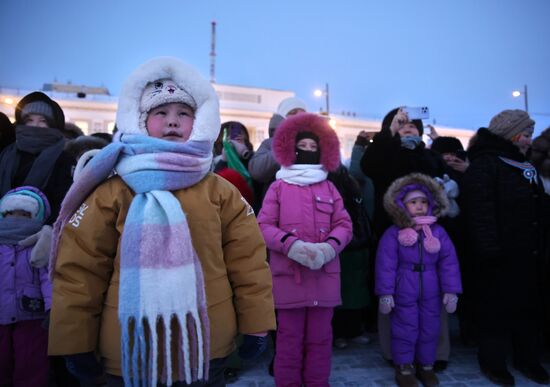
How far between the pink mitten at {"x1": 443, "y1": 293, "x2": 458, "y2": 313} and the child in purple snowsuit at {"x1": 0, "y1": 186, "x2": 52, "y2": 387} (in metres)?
3.20

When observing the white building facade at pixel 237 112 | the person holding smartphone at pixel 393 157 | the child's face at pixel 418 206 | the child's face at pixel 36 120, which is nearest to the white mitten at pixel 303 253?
the child's face at pixel 418 206

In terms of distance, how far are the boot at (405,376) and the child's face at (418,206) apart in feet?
4.45

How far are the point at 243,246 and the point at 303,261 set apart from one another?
1.05m

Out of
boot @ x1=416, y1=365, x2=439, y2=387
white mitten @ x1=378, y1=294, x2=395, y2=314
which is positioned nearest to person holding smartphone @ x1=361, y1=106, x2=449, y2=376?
boot @ x1=416, y1=365, x2=439, y2=387

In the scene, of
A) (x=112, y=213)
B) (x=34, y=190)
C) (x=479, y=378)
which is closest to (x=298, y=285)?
(x=112, y=213)

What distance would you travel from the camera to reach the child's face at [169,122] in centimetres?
184

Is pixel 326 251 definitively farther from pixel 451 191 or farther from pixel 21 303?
pixel 21 303

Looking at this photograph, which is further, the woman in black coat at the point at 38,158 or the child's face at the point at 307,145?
the child's face at the point at 307,145

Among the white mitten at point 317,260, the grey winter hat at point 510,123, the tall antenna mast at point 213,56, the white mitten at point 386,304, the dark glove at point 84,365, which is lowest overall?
the white mitten at point 386,304

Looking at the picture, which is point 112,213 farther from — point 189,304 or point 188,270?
point 189,304

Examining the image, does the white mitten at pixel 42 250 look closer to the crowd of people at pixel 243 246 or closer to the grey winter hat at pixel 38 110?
the crowd of people at pixel 243 246

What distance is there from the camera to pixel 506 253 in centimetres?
333

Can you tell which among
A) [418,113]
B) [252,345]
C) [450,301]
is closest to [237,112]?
[418,113]

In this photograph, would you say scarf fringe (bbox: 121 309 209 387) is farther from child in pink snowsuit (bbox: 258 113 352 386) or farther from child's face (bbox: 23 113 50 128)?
child's face (bbox: 23 113 50 128)
